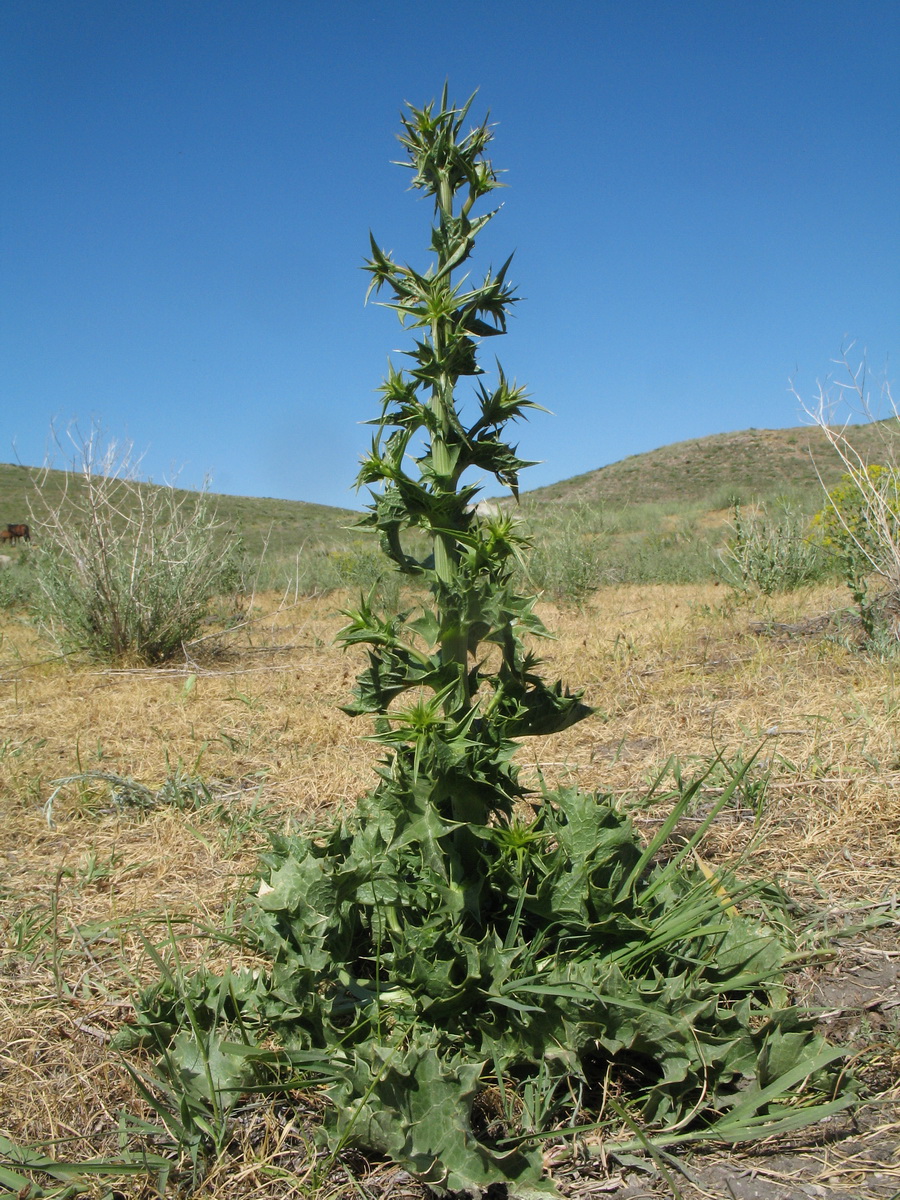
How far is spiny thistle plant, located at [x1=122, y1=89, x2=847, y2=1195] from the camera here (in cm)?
156

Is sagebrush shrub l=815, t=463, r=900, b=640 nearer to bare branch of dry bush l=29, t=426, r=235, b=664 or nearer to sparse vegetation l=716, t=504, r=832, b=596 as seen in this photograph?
sparse vegetation l=716, t=504, r=832, b=596

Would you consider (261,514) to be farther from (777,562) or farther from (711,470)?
(777,562)

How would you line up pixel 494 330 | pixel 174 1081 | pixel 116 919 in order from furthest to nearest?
pixel 116 919 → pixel 494 330 → pixel 174 1081

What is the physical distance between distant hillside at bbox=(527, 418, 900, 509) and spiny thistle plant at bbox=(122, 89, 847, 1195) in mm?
34155

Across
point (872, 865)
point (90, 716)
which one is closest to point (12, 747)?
point (90, 716)

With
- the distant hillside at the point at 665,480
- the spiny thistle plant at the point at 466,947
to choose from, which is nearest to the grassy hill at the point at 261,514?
the distant hillside at the point at 665,480

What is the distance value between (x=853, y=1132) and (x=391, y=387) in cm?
188

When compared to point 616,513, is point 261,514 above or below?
above

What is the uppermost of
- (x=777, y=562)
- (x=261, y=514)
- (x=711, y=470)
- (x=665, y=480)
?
(x=711, y=470)

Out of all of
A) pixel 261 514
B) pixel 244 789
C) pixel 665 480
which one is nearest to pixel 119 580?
pixel 244 789

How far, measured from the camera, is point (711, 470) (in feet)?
142

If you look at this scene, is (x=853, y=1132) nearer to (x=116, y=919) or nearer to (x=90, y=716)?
(x=116, y=919)

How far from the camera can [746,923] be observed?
1932 millimetres

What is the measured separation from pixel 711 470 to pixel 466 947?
Answer: 148 feet
